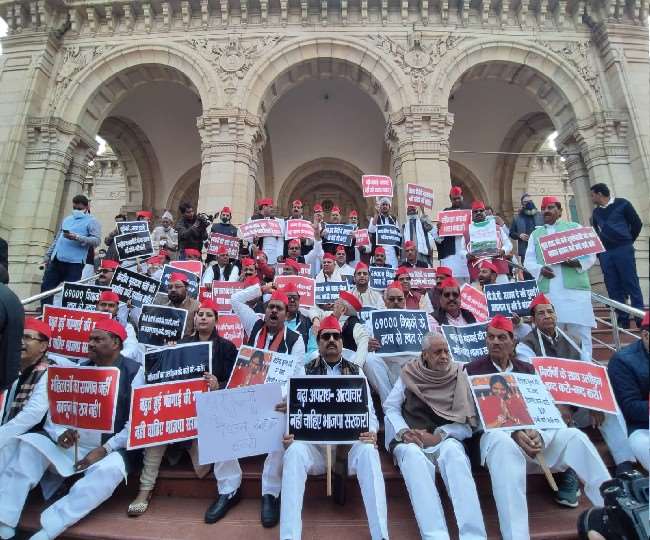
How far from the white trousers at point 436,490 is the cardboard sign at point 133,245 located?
556 cm

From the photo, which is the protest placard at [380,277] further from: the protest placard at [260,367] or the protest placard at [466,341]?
the protest placard at [260,367]

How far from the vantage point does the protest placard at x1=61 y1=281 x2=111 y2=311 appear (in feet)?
15.8

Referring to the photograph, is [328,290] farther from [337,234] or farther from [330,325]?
[330,325]

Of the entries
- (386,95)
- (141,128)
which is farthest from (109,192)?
(386,95)

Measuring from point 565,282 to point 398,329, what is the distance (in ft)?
7.58

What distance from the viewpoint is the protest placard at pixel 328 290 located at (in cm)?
564

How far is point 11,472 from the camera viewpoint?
2.79 meters

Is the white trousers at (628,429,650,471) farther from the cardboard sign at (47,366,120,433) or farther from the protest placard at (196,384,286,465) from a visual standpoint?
the cardboard sign at (47,366,120,433)

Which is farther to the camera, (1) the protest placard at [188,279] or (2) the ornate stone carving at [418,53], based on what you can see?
(2) the ornate stone carving at [418,53]

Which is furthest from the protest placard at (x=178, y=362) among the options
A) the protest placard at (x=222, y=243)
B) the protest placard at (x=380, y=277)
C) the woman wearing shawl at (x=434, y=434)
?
the protest placard at (x=222, y=243)

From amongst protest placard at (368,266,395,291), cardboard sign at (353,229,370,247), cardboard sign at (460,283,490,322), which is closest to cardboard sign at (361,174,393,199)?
cardboard sign at (353,229,370,247)

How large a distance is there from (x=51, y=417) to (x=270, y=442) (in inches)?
68.0

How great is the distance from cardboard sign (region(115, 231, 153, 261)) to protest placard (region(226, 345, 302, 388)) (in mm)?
4107

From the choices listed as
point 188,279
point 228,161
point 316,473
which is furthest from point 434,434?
point 228,161
